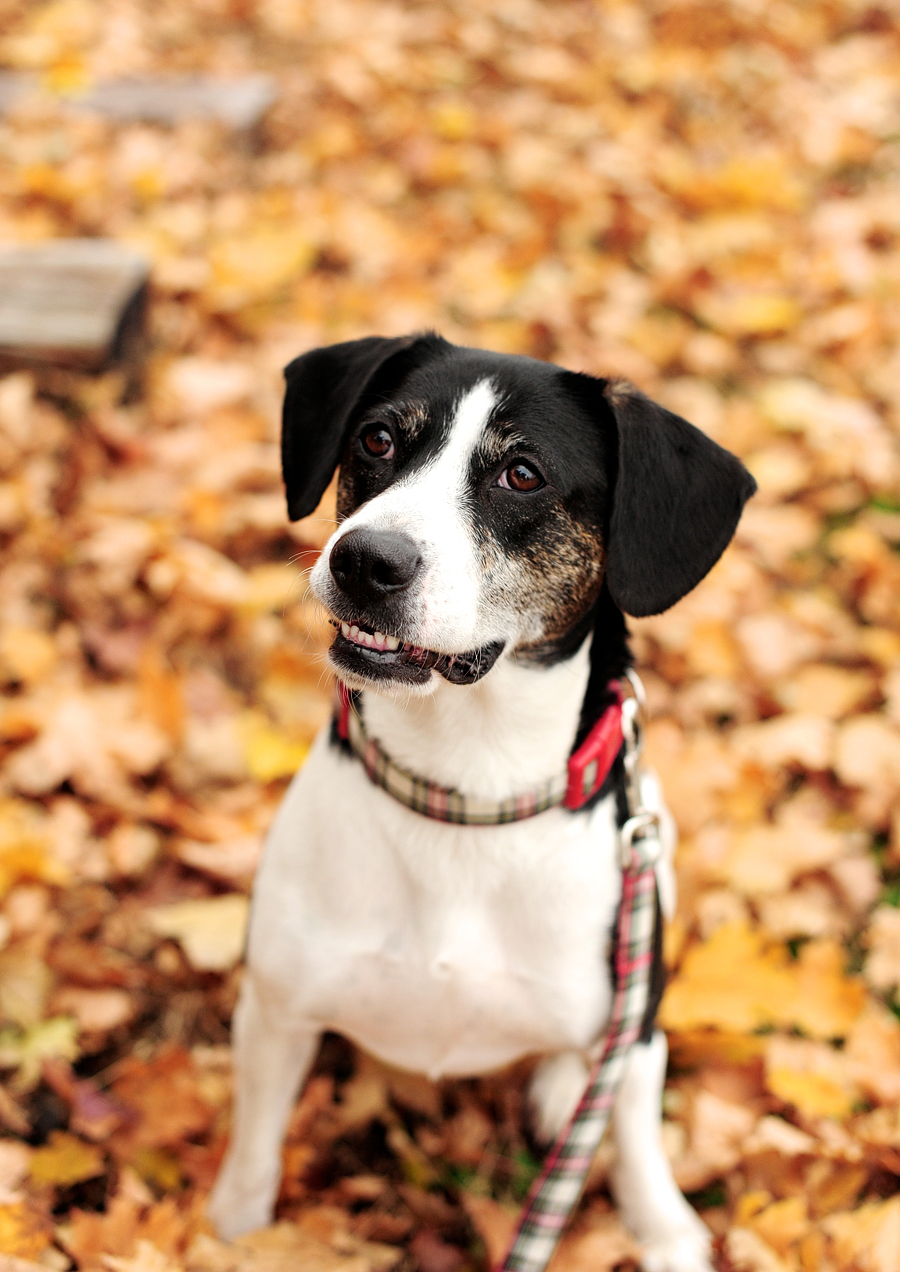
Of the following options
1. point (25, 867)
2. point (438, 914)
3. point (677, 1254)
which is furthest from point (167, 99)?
point (677, 1254)

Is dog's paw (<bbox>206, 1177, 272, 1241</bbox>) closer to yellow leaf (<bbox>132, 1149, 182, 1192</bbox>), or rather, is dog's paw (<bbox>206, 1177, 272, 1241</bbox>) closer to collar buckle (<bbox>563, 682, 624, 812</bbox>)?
yellow leaf (<bbox>132, 1149, 182, 1192</bbox>)

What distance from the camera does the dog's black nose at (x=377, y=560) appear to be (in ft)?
6.55

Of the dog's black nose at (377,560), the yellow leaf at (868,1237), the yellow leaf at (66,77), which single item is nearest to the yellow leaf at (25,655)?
the dog's black nose at (377,560)

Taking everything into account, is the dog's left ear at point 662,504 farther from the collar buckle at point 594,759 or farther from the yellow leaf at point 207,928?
the yellow leaf at point 207,928

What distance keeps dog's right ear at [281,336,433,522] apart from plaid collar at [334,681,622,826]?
0.52 m

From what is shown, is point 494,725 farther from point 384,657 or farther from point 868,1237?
point 868,1237

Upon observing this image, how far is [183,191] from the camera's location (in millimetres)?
6160

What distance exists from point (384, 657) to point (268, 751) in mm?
1655

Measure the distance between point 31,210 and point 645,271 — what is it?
3281 millimetres

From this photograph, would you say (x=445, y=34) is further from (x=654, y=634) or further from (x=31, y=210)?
(x=654, y=634)

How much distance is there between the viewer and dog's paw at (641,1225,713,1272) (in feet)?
8.46

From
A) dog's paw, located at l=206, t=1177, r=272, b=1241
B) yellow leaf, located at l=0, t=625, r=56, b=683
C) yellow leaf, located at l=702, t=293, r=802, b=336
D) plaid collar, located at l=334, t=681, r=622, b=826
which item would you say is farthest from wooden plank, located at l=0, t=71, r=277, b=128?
dog's paw, located at l=206, t=1177, r=272, b=1241

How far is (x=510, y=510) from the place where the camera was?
225 cm

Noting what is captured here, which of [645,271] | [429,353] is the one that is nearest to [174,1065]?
[429,353]
